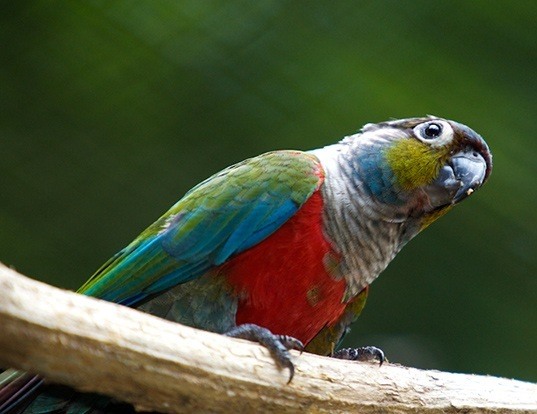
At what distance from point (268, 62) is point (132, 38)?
894mm

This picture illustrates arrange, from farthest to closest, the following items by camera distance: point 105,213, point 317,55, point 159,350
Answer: point 105,213
point 317,55
point 159,350

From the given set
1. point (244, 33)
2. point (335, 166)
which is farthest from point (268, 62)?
point (335, 166)

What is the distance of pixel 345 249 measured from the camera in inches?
155

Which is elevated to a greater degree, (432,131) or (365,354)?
(432,131)

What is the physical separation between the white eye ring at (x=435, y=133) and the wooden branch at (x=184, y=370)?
122 cm

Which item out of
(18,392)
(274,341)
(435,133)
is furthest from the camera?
(435,133)

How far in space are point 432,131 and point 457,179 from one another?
0.96 feet

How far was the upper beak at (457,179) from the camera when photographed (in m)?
4.07

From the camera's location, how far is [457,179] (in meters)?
4.09

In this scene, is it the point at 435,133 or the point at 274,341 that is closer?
the point at 274,341

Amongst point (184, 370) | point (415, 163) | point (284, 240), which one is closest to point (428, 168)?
point (415, 163)

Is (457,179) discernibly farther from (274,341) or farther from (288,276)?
(274,341)

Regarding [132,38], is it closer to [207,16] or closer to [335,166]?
[207,16]

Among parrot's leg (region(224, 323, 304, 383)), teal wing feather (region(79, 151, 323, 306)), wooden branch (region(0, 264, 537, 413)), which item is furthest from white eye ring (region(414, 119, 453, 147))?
parrot's leg (region(224, 323, 304, 383))
